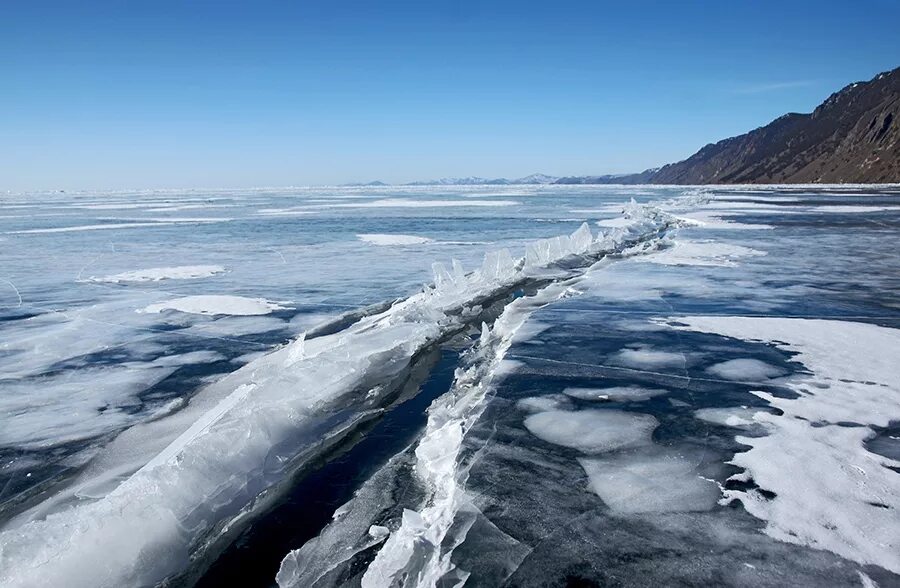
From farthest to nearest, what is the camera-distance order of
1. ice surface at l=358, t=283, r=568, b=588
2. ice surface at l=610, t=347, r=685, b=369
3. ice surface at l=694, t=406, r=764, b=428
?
ice surface at l=610, t=347, r=685, b=369 < ice surface at l=694, t=406, r=764, b=428 < ice surface at l=358, t=283, r=568, b=588

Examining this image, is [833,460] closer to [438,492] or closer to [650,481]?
[650,481]

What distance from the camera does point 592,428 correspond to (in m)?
4.10

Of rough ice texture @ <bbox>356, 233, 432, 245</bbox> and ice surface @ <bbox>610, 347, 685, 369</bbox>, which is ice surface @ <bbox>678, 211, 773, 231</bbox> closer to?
rough ice texture @ <bbox>356, 233, 432, 245</bbox>

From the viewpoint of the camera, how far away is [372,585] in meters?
2.56

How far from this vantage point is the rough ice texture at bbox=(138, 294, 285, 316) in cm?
823

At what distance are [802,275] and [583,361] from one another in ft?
23.0

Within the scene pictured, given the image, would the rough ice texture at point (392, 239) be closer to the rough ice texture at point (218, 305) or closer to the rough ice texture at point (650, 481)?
the rough ice texture at point (218, 305)

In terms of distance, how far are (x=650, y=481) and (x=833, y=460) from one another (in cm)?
119

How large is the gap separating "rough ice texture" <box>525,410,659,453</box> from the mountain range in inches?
3480

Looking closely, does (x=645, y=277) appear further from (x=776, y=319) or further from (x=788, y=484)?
(x=788, y=484)

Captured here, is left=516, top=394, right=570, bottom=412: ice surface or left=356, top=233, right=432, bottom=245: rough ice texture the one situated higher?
left=516, top=394, right=570, bottom=412: ice surface

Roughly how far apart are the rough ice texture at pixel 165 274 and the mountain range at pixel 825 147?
86.8 meters

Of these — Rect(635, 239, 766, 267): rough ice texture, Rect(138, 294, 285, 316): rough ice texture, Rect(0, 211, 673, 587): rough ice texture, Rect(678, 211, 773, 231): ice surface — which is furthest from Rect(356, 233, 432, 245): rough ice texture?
Rect(678, 211, 773, 231): ice surface

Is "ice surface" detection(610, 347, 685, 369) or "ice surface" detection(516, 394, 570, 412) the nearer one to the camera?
"ice surface" detection(516, 394, 570, 412)
